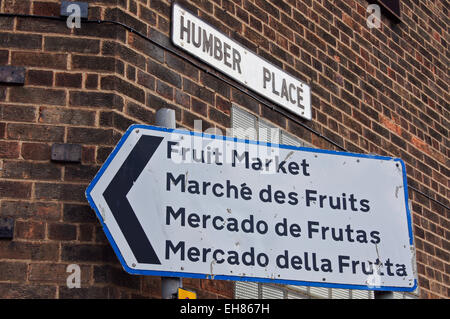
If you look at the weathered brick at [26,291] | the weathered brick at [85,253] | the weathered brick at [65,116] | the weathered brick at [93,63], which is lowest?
the weathered brick at [26,291]

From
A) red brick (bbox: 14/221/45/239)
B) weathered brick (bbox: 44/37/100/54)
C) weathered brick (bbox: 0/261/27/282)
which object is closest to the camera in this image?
weathered brick (bbox: 0/261/27/282)

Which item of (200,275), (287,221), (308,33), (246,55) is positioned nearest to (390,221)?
(287,221)

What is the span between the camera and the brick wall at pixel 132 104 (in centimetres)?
421

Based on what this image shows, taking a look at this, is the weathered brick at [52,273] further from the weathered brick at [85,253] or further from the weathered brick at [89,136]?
the weathered brick at [89,136]

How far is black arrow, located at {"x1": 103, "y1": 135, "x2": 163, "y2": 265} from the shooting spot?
11.7ft

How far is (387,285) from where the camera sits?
12.9 ft

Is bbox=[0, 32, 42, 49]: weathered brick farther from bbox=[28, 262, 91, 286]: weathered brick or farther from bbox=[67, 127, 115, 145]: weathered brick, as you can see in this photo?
bbox=[28, 262, 91, 286]: weathered brick

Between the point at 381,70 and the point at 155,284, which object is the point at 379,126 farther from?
the point at 155,284

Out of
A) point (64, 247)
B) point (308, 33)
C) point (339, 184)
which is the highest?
point (308, 33)

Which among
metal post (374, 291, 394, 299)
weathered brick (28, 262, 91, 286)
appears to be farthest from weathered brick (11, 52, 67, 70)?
metal post (374, 291, 394, 299)

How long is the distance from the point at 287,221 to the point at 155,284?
989 mm

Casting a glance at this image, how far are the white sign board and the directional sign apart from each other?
146 centimetres

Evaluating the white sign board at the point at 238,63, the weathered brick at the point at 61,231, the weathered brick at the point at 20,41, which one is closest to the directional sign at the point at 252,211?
the weathered brick at the point at 61,231

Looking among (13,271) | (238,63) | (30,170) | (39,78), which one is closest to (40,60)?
(39,78)
